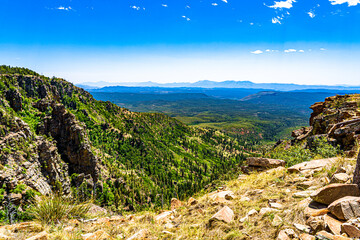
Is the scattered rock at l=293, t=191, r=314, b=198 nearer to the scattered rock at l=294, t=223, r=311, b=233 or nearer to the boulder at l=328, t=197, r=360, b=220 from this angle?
the boulder at l=328, t=197, r=360, b=220

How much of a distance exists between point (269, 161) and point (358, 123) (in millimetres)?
9307

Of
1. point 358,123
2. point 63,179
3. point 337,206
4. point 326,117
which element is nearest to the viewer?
point 337,206

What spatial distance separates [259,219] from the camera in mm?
5145

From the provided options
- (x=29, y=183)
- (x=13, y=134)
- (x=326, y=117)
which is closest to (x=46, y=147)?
(x=13, y=134)

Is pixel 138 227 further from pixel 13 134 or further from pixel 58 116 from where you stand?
pixel 58 116

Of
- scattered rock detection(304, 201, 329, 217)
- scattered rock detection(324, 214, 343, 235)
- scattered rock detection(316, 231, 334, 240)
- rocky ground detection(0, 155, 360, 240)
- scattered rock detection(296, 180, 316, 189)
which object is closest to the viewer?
scattered rock detection(316, 231, 334, 240)

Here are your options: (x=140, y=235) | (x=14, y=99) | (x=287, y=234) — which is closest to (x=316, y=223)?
(x=287, y=234)

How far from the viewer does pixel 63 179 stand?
5100 centimetres

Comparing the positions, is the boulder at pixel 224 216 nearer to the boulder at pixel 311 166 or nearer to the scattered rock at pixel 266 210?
the scattered rock at pixel 266 210

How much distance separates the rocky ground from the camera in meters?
4.12

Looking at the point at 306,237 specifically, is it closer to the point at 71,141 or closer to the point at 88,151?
the point at 88,151

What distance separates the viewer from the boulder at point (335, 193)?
4.71 meters

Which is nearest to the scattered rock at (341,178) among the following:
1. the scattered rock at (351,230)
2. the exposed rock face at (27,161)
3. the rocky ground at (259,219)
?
the rocky ground at (259,219)

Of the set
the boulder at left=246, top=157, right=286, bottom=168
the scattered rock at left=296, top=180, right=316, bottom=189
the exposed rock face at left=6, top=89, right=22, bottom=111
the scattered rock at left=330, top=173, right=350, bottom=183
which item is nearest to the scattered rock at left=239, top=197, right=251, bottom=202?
the scattered rock at left=296, top=180, right=316, bottom=189
